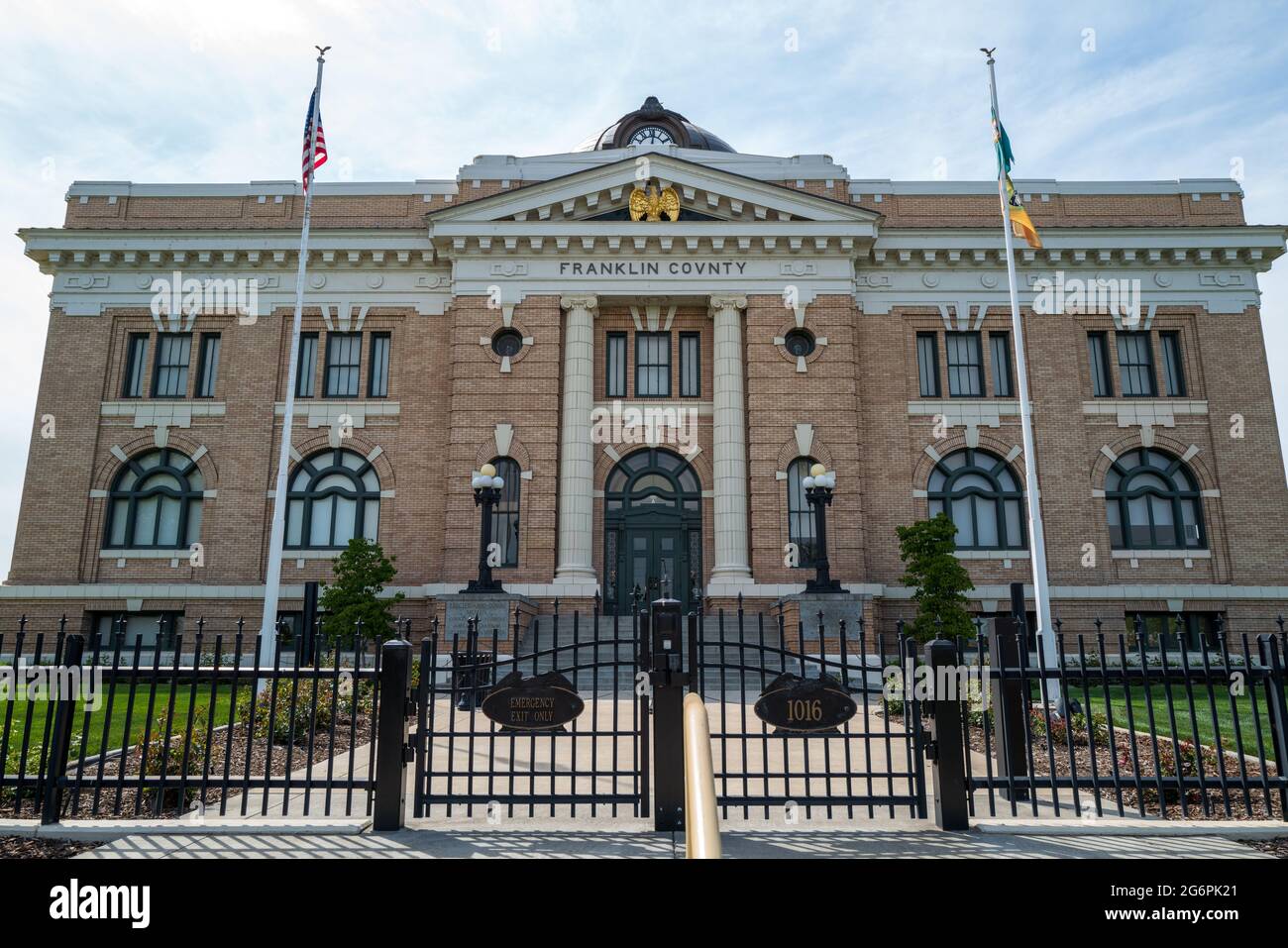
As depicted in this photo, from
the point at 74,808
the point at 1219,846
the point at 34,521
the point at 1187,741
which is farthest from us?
the point at 34,521

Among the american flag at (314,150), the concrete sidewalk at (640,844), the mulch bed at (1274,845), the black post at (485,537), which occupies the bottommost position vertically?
the mulch bed at (1274,845)

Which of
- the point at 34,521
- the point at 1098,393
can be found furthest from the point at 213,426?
the point at 1098,393

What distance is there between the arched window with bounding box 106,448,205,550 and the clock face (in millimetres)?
19569

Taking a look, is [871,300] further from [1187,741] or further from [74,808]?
[74,808]

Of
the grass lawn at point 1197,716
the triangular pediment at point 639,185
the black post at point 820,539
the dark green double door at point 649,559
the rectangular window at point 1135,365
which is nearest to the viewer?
the grass lawn at point 1197,716

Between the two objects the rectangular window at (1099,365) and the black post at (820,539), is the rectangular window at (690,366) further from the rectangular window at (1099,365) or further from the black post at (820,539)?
the rectangular window at (1099,365)

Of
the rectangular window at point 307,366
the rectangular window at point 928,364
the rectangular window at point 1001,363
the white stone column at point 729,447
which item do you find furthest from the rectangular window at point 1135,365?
the rectangular window at point 307,366

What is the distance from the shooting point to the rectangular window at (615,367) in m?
25.2

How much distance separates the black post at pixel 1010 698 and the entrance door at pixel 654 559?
639 inches

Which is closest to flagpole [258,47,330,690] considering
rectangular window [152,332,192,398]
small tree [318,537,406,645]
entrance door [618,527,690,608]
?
small tree [318,537,406,645]

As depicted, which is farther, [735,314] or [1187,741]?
[735,314]

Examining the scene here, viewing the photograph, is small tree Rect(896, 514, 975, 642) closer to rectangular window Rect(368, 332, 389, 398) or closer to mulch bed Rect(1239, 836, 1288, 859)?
mulch bed Rect(1239, 836, 1288, 859)

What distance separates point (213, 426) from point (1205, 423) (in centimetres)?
2902

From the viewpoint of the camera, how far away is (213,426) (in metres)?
25.0
